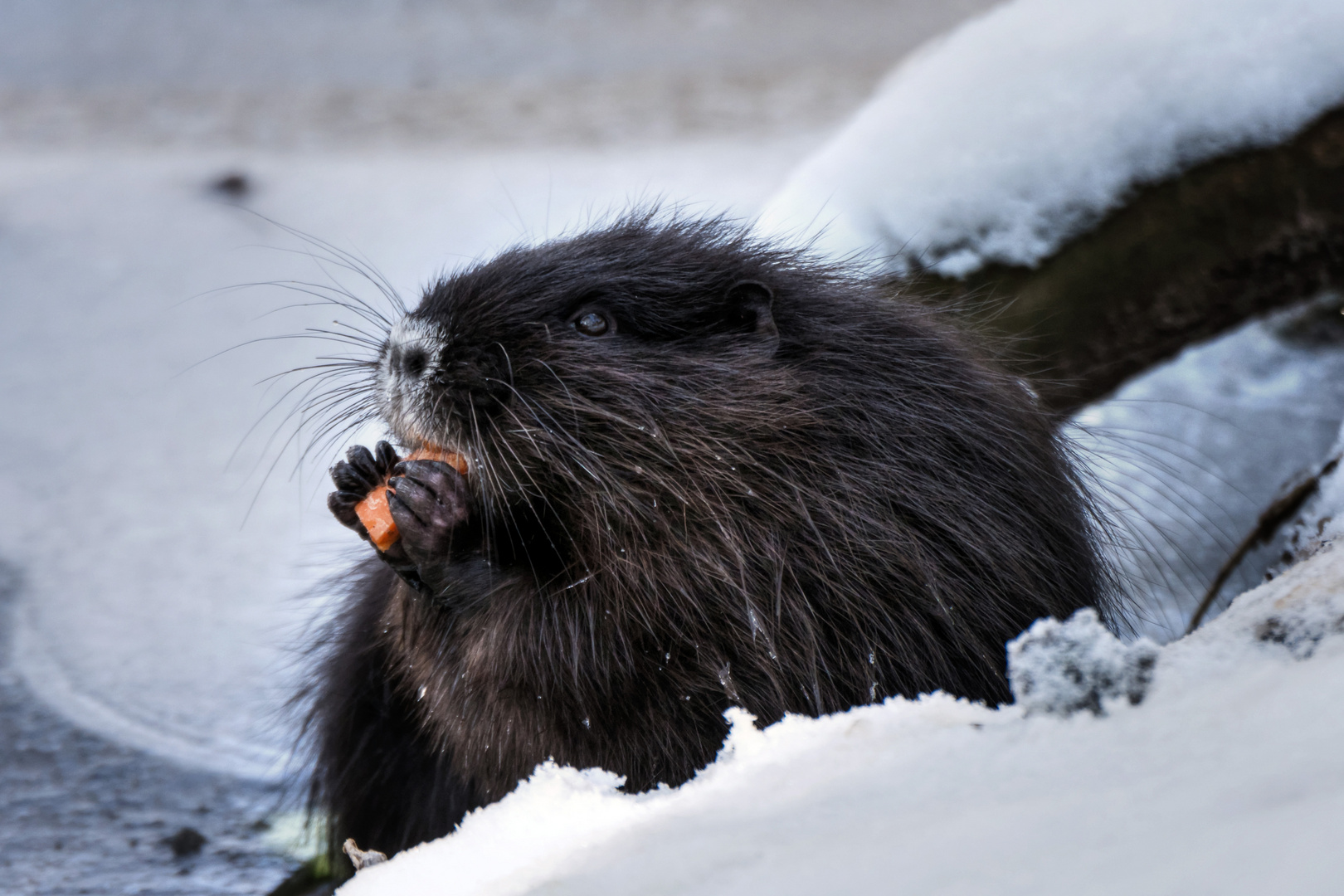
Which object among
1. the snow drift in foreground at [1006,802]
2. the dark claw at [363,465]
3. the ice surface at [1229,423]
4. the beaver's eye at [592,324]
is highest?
the beaver's eye at [592,324]

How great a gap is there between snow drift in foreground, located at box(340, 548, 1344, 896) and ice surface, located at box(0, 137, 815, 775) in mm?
1277

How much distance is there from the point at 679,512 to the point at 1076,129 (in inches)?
69.2

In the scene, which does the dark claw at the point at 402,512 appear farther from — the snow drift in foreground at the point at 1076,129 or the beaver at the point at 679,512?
the snow drift in foreground at the point at 1076,129

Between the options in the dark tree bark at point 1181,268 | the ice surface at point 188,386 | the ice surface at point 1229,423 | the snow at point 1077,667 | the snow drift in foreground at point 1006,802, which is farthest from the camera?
the ice surface at point 1229,423

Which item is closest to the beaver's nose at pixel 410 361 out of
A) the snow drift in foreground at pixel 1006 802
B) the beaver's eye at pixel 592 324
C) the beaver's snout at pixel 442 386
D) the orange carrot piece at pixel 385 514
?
the beaver's snout at pixel 442 386

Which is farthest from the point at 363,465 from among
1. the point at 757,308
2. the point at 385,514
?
the point at 757,308

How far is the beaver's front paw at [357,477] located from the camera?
1685 mm

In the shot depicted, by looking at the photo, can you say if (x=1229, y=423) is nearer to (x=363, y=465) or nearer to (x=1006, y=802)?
(x=363, y=465)

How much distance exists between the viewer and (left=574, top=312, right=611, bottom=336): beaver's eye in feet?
5.44

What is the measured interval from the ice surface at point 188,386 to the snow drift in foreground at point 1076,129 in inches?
20.6

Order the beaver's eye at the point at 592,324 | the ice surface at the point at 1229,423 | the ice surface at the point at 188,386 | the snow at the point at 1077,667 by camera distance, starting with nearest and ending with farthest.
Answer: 1. the snow at the point at 1077,667
2. the beaver's eye at the point at 592,324
3. the ice surface at the point at 188,386
4. the ice surface at the point at 1229,423

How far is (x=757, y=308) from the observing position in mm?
1702

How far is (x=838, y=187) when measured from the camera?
2900mm

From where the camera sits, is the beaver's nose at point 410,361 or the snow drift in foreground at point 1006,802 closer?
the snow drift in foreground at point 1006,802
